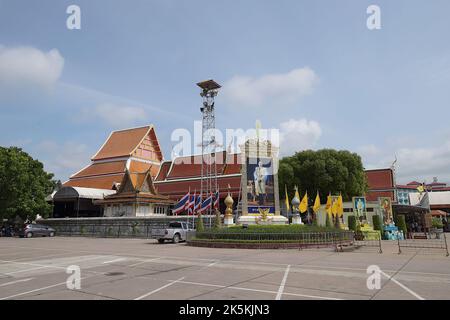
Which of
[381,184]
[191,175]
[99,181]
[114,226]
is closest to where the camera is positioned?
[114,226]

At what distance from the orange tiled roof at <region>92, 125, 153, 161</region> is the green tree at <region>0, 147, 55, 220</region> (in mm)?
18122

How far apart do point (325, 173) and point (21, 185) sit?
3362 cm

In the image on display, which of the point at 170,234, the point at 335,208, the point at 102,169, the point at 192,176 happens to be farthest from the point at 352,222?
the point at 102,169

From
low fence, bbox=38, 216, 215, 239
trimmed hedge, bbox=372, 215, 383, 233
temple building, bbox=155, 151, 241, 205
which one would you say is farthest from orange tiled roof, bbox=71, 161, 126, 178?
trimmed hedge, bbox=372, 215, 383, 233

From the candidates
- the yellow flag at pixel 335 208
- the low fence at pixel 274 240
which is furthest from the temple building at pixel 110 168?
the low fence at pixel 274 240

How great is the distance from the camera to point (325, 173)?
41906 millimetres

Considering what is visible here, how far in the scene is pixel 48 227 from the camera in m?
41.4

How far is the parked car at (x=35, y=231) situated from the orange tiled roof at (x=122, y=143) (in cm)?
2059

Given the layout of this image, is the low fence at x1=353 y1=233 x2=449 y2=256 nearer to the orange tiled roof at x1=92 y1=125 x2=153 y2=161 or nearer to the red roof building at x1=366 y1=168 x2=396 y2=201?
the red roof building at x1=366 y1=168 x2=396 y2=201

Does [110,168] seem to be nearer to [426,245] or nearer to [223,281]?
[426,245]

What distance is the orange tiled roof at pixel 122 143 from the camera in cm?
6141

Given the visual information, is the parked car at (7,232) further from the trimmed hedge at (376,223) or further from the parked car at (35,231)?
the trimmed hedge at (376,223)
